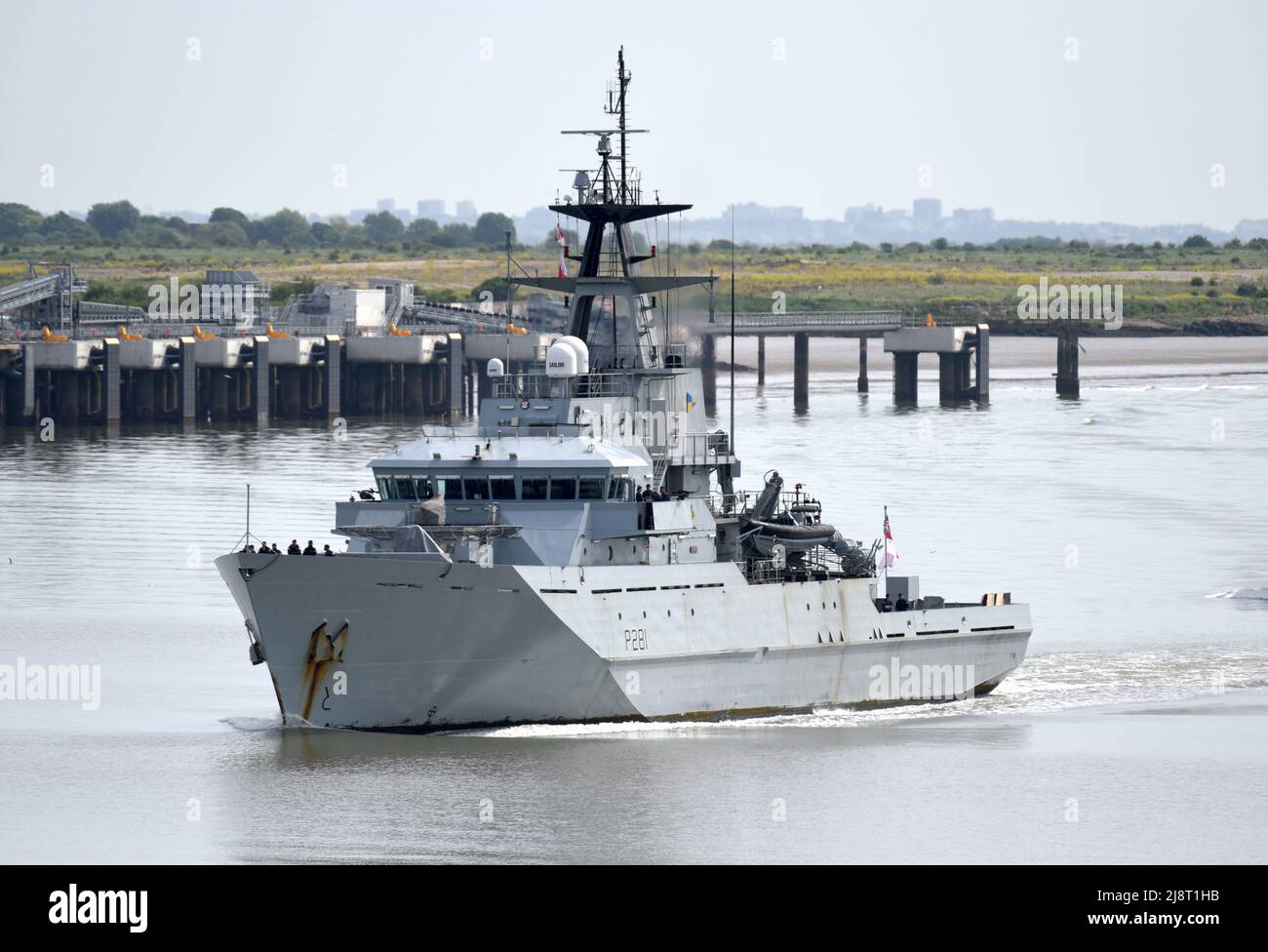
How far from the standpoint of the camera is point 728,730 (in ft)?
112

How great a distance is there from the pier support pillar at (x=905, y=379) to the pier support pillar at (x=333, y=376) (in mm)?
24904

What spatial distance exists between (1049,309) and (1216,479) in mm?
54586

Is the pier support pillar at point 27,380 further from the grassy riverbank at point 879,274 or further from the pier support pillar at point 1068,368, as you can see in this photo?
the pier support pillar at point 1068,368

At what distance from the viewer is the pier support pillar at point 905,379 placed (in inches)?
3875

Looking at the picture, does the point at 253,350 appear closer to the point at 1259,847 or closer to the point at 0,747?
the point at 0,747

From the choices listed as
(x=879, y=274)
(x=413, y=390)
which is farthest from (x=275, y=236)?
(x=413, y=390)

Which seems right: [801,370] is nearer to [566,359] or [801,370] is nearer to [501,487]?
[566,359]

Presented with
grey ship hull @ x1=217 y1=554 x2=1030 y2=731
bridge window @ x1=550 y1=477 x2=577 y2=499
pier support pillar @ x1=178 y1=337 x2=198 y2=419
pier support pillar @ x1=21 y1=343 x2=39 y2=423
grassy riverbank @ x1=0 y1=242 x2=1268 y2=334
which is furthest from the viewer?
grassy riverbank @ x1=0 y1=242 x2=1268 y2=334

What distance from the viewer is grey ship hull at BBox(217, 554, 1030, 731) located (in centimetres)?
3105

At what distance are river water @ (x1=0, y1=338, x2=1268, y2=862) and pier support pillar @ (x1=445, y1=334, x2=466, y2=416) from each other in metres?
25.2

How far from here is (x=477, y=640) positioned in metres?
31.3

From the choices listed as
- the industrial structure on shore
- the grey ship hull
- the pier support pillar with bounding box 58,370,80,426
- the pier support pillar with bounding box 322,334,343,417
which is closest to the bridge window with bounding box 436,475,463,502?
the grey ship hull

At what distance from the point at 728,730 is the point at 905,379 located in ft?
216

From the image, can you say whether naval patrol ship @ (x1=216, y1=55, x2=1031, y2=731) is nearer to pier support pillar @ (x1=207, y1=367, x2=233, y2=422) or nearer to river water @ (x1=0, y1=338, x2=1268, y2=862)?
river water @ (x1=0, y1=338, x2=1268, y2=862)
